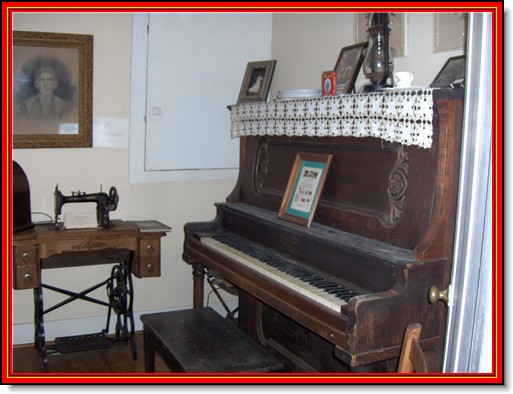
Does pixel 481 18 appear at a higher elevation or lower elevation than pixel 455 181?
higher

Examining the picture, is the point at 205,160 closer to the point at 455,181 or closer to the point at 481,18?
the point at 455,181

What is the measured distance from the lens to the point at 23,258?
3.23 meters

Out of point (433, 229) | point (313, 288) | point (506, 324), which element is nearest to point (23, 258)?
point (313, 288)

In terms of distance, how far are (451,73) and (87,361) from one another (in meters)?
2.57

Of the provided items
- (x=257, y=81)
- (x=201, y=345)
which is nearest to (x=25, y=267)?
(x=201, y=345)

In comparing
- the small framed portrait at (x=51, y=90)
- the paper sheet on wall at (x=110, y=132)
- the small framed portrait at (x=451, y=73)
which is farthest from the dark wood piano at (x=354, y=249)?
the small framed portrait at (x=51, y=90)

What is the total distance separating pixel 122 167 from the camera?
385 centimetres

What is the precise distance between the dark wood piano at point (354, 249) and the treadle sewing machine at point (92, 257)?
0.48 meters

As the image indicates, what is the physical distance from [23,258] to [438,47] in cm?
233

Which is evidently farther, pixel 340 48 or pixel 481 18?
pixel 340 48

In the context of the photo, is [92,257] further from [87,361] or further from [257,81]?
[257,81]

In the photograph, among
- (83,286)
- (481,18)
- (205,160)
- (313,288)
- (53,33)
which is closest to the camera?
(481,18)

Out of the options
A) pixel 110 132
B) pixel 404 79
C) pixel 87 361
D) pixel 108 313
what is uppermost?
pixel 404 79

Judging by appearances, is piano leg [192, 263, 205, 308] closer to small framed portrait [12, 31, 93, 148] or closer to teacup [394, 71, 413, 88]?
small framed portrait [12, 31, 93, 148]
